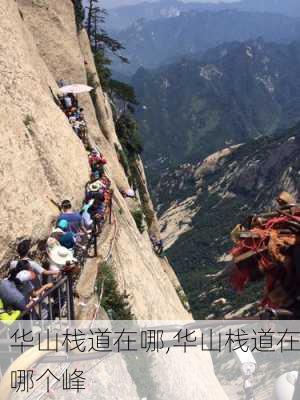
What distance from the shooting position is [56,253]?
12266 millimetres

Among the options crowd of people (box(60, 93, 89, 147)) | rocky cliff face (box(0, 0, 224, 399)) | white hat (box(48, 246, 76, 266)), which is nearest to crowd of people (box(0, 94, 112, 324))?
white hat (box(48, 246, 76, 266))

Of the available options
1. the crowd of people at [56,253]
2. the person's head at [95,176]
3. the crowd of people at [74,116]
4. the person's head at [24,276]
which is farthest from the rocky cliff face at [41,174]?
the person's head at [24,276]

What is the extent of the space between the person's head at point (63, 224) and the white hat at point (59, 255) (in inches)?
68.5

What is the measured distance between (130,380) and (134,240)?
33.5 ft

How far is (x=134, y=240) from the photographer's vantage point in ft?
80.4

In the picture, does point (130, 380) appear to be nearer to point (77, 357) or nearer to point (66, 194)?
point (66, 194)

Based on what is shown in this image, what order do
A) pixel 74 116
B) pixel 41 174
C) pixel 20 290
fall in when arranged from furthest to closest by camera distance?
pixel 74 116
pixel 41 174
pixel 20 290

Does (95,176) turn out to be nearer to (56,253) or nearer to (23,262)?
(56,253)

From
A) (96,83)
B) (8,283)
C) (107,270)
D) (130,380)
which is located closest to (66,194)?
(107,270)

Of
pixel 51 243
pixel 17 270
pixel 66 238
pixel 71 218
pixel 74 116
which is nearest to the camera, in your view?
pixel 17 270

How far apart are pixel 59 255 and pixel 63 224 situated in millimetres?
2153

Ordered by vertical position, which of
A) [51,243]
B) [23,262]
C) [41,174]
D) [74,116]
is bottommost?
[51,243]

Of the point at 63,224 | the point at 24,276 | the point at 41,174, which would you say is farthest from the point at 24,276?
the point at 41,174

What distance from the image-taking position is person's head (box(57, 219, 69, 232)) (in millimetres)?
14195
